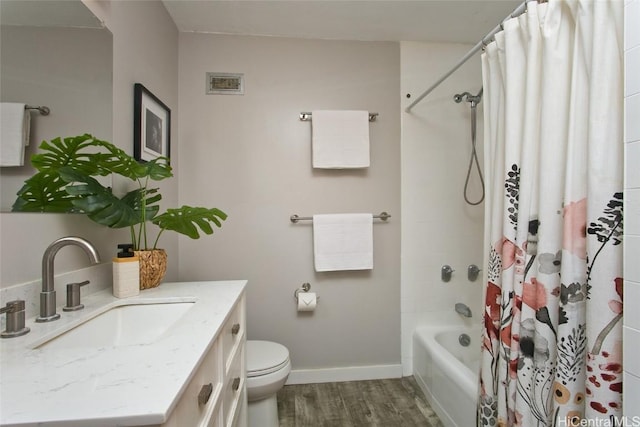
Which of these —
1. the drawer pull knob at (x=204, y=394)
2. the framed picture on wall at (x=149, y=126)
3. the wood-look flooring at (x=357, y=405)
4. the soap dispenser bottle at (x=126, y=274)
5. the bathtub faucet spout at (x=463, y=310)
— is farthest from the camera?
the bathtub faucet spout at (x=463, y=310)

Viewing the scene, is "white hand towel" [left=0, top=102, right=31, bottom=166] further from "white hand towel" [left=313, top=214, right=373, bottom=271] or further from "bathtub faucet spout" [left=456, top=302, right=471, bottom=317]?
"bathtub faucet spout" [left=456, top=302, right=471, bottom=317]

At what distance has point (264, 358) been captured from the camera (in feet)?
4.56

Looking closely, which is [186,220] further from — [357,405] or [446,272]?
[446,272]

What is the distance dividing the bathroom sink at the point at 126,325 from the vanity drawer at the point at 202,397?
0.20m

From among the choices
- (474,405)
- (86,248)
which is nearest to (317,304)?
(474,405)

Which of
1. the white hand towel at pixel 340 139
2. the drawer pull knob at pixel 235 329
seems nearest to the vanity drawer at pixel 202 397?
the drawer pull knob at pixel 235 329

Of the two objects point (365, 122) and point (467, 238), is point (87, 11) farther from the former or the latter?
point (467, 238)

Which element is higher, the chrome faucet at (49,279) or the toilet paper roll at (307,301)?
the chrome faucet at (49,279)

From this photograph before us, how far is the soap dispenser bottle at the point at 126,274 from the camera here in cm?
101

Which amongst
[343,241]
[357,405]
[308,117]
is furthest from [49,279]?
[357,405]

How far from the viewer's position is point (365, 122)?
70.4 inches

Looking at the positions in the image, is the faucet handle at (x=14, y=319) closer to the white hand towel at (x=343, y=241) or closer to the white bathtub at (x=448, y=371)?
the white hand towel at (x=343, y=241)

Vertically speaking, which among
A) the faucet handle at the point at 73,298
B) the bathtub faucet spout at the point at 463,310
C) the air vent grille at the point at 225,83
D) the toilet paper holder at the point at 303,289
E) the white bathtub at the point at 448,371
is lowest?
the white bathtub at the point at 448,371

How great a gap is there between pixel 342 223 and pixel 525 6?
49.8 inches
